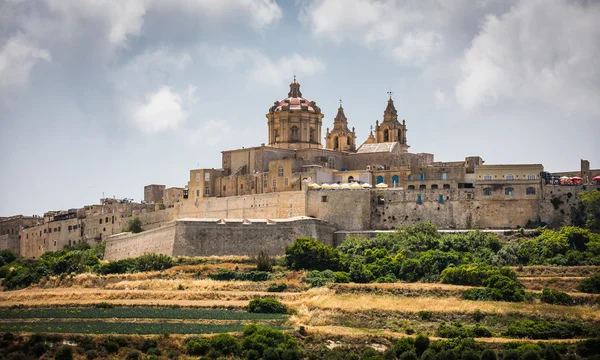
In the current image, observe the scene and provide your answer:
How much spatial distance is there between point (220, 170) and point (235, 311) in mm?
25415

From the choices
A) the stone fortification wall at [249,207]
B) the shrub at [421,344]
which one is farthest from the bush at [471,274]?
the stone fortification wall at [249,207]

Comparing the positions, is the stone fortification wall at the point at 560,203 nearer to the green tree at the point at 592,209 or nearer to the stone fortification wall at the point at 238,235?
the green tree at the point at 592,209

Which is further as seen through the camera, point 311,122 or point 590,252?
point 311,122

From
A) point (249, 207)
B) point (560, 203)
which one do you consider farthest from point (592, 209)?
point (249, 207)

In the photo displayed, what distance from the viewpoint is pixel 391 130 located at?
290 ft

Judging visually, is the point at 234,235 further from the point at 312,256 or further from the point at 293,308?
the point at 293,308

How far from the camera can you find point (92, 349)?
4922 centimetres

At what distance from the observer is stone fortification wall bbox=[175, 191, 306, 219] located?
77812 millimetres

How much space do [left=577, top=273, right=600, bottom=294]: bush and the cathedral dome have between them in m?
30.0

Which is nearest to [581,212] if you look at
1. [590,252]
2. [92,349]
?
[590,252]

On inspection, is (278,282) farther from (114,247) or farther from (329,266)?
(114,247)

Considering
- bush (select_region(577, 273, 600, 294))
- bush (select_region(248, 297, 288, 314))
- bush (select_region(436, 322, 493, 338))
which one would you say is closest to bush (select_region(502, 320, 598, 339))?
bush (select_region(436, 322, 493, 338))

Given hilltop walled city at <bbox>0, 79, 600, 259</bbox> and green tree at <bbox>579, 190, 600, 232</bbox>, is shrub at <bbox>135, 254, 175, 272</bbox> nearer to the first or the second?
hilltop walled city at <bbox>0, 79, 600, 259</bbox>

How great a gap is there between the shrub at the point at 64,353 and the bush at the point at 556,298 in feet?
77.5
